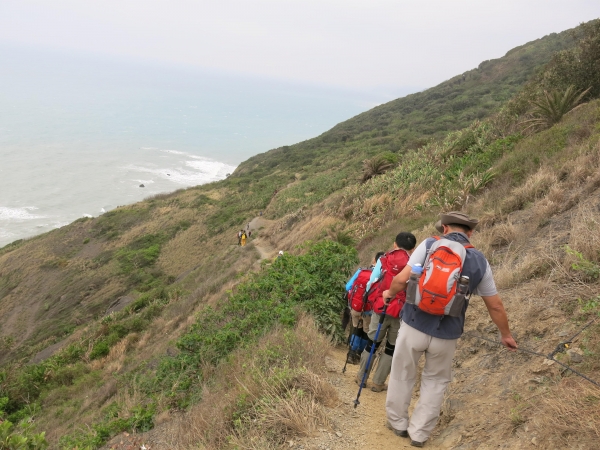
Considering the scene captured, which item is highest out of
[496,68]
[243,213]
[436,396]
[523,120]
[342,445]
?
[496,68]

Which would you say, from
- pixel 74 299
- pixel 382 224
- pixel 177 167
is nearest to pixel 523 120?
pixel 382 224

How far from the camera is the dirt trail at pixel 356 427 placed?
129 inches

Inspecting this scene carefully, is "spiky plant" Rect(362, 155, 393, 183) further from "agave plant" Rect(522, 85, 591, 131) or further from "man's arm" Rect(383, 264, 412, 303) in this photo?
"man's arm" Rect(383, 264, 412, 303)

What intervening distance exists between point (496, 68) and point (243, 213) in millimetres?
40797

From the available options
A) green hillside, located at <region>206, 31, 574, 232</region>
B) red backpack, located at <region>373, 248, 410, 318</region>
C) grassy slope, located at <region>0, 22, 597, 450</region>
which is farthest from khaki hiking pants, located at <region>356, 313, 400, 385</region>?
green hillside, located at <region>206, 31, 574, 232</region>

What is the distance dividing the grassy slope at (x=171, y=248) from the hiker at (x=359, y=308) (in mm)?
3062

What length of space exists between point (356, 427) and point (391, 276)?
1404 mm

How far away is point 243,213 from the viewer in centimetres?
3066

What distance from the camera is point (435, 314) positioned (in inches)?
120

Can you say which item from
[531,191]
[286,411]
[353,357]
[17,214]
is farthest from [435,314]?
[17,214]

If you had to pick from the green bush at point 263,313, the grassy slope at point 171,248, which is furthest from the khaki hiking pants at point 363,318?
the grassy slope at point 171,248

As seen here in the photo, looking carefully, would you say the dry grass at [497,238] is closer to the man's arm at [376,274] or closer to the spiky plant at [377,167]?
the man's arm at [376,274]

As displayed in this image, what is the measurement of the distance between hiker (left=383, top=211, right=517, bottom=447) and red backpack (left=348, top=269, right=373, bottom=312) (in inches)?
45.9

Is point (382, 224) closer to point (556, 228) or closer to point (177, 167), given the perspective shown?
point (556, 228)
